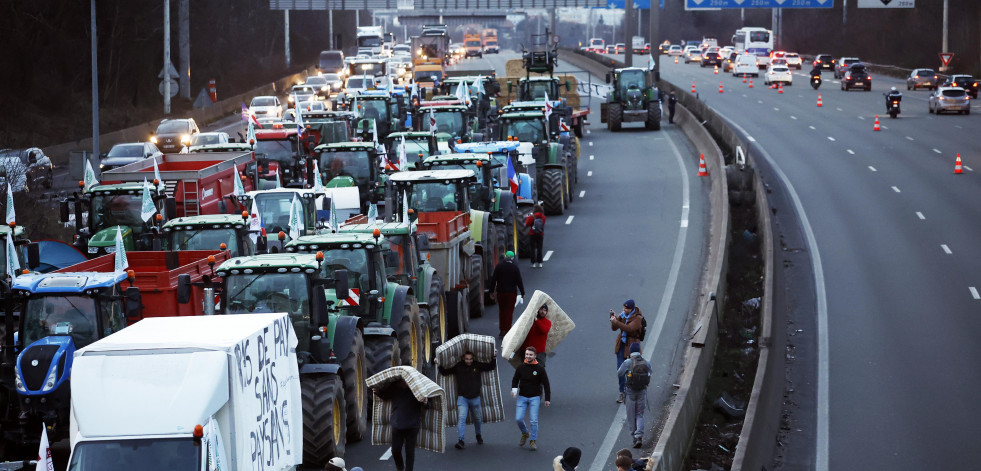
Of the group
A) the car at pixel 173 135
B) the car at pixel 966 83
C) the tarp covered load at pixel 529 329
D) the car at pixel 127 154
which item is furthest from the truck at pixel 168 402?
the car at pixel 966 83

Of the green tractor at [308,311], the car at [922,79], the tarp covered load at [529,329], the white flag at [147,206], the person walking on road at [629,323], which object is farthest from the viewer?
the car at [922,79]

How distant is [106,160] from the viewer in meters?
43.2

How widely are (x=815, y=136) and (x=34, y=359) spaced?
46.3 metres

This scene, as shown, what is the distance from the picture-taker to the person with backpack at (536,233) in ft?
100

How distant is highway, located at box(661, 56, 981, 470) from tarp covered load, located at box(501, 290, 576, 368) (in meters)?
3.38

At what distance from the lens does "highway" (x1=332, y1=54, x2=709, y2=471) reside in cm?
1764

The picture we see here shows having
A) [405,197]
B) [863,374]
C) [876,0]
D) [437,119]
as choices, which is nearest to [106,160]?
[437,119]

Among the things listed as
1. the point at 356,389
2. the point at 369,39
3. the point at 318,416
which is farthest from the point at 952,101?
the point at 369,39

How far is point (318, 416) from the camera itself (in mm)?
15484

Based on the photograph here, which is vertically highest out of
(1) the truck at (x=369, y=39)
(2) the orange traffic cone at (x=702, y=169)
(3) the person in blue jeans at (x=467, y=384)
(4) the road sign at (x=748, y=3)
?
(4) the road sign at (x=748, y=3)

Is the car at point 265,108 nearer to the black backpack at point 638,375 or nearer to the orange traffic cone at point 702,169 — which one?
the orange traffic cone at point 702,169

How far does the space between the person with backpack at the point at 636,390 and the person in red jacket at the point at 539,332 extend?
1.64m

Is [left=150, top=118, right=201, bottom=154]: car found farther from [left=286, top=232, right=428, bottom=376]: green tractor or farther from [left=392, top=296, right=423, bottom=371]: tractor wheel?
[left=286, top=232, right=428, bottom=376]: green tractor

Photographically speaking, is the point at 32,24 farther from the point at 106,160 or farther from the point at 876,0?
the point at 876,0
